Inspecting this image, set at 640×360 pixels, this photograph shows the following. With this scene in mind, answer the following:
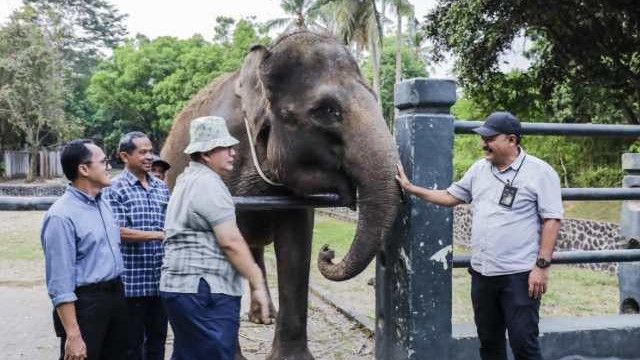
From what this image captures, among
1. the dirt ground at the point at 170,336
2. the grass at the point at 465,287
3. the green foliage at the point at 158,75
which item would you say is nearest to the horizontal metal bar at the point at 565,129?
the dirt ground at the point at 170,336

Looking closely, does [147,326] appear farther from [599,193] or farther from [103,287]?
[599,193]

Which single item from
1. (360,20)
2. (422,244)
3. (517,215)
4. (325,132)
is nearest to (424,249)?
(422,244)

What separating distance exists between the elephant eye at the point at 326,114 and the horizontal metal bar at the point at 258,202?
0.40 meters

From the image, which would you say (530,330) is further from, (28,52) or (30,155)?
(30,155)

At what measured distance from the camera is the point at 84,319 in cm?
316

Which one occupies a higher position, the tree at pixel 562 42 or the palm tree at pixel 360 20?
the palm tree at pixel 360 20

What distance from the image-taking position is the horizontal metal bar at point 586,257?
11.9 feet

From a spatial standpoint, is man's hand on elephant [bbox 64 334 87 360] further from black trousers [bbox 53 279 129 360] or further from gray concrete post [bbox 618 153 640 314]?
gray concrete post [bbox 618 153 640 314]

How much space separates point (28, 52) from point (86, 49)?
3079cm

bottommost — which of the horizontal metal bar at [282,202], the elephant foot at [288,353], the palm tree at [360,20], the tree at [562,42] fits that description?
the elephant foot at [288,353]

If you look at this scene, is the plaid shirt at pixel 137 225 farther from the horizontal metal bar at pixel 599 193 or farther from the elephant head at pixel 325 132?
the horizontal metal bar at pixel 599 193

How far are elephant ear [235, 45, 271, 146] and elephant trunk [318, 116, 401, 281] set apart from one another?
2.70 feet

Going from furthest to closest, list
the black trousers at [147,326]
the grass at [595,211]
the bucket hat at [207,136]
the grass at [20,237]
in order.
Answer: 1. the grass at [595,211]
2. the grass at [20,237]
3. the black trousers at [147,326]
4. the bucket hat at [207,136]

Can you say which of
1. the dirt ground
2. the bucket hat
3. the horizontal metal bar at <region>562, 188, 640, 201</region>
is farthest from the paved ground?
the bucket hat
